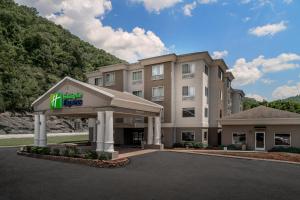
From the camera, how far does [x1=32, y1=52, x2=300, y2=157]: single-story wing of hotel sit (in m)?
24.1

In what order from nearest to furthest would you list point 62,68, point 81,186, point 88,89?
point 81,186
point 88,89
point 62,68

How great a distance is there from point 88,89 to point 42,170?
26.3 ft

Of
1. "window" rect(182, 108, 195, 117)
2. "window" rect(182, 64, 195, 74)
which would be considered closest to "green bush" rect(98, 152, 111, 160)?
"window" rect(182, 108, 195, 117)

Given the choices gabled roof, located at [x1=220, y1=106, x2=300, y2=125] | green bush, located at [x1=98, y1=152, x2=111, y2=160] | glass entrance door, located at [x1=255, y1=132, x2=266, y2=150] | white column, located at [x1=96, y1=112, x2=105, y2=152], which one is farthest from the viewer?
glass entrance door, located at [x1=255, y1=132, x2=266, y2=150]

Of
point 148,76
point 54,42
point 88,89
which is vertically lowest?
point 88,89

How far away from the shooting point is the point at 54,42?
81.4 metres

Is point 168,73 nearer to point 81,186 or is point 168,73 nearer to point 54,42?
point 81,186

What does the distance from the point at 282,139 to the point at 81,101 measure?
70.8 ft

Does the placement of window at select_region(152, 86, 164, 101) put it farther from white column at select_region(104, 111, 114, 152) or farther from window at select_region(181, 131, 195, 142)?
white column at select_region(104, 111, 114, 152)

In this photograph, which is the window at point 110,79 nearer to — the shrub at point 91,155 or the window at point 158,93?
the window at point 158,93

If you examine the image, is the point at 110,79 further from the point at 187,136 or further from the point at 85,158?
the point at 85,158

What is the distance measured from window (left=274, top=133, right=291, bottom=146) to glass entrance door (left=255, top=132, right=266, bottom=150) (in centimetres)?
131

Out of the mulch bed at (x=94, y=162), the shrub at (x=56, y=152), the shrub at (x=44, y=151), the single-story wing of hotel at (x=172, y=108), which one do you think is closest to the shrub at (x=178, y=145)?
the single-story wing of hotel at (x=172, y=108)

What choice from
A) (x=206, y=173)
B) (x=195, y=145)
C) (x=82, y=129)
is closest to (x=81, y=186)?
(x=206, y=173)
